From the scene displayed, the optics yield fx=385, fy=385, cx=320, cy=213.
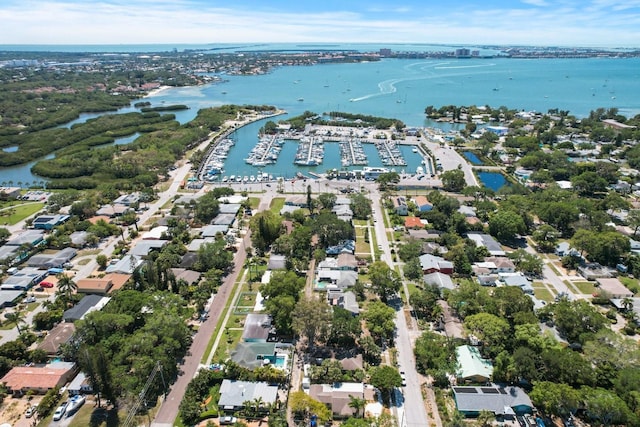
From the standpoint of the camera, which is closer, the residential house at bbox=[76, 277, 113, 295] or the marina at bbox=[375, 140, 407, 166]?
the residential house at bbox=[76, 277, 113, 295]

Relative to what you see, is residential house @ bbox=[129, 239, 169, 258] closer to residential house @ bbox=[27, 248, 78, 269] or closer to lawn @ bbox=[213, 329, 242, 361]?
residential house @ bbox=[27, 248, 78, 269]

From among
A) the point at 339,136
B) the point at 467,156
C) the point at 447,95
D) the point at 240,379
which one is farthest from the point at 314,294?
the point at 447,95

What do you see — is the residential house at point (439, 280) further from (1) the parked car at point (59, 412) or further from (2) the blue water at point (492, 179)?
(2) the blue water at point (492, 179)

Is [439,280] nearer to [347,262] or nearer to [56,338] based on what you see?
[347,262]

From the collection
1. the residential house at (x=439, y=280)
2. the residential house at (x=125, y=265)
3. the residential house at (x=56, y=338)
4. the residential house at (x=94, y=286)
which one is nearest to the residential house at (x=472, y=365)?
the residential house at (x=439, y=280)

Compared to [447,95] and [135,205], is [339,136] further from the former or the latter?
[447,95]

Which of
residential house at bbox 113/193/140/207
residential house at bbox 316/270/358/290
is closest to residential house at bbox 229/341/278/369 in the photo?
residential house at bbox 316/270/358/290
